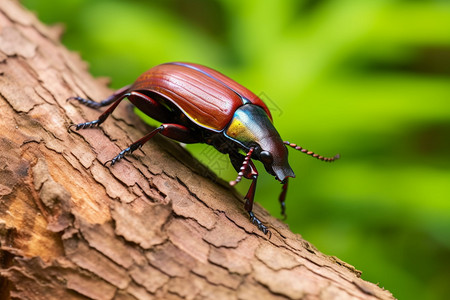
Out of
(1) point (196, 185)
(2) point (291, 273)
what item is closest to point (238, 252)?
(2) point (291, 273)

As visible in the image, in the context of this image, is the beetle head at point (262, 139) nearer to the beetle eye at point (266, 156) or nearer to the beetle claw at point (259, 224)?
the beetle eye at point (266, 156)

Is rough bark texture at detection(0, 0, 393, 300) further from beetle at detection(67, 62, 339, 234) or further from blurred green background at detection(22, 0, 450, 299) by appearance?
blurred green background at detection(22, 0, 450, 299)

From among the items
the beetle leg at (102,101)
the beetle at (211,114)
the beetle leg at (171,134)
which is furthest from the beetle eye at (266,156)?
the beetle leg at (102,101)

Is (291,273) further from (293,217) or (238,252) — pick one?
(293,217)

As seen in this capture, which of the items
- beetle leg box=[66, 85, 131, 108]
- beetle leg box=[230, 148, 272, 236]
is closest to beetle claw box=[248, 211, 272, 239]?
beetle leg box=[230, 148, 272, 236]

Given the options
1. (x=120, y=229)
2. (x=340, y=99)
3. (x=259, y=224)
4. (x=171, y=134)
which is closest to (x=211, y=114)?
(x=171, y=134)

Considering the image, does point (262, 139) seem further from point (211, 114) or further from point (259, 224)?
point (259, 224)
